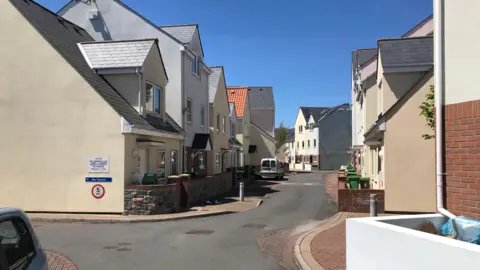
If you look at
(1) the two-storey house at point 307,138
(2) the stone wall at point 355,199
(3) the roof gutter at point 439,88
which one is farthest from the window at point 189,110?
(1) the two-storey house at point 307,138

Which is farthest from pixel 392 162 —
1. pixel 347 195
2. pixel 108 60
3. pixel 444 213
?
pixel 108 60

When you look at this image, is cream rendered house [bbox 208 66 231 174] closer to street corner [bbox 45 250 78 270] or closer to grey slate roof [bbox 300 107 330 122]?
street corner [bbox 45 250 78 270]

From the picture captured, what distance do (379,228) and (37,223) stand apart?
12.1m

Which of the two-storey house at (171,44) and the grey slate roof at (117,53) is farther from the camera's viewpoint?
the two-storey house at (171,44)

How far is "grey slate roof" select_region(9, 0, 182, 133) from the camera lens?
15.5 metres

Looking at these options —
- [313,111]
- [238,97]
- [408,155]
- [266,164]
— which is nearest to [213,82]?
[266,164]

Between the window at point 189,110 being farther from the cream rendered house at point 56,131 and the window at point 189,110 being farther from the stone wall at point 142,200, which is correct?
the stone wall at point 142,200

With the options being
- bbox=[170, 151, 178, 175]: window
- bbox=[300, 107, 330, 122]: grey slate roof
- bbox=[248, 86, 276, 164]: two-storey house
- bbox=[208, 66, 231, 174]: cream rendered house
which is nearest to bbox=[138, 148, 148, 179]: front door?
bbox=[170, 151, 178, 175]: window

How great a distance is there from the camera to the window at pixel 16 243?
149 inches

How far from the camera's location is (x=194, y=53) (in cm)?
2372

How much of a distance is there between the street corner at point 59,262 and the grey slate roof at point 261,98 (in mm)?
54171

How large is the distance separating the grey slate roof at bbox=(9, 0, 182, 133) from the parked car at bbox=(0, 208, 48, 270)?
1096 centimetres

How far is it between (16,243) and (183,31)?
21.8 metres

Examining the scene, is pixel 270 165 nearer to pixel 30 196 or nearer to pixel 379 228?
pixel 30 196
